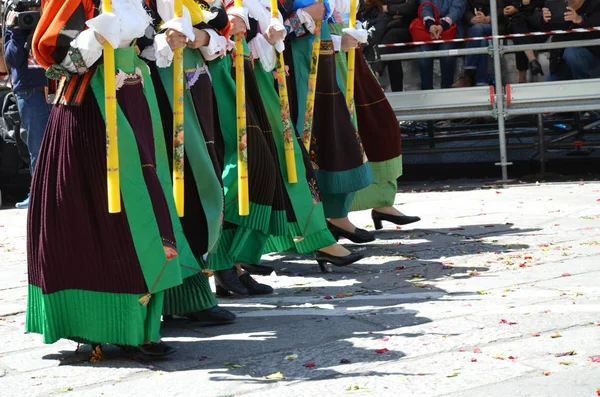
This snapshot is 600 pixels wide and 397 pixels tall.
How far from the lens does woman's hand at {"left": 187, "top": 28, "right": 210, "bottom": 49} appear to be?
5.00 metres

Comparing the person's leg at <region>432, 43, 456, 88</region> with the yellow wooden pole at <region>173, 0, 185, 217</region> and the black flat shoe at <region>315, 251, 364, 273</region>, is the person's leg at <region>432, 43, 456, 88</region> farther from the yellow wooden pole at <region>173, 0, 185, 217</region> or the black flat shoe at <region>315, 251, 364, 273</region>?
the yellow wooden pole at <region>173, 0, 185, 217</region>

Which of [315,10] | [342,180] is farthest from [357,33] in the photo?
[342,180]

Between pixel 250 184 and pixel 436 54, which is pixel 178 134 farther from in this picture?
pixel 436 54

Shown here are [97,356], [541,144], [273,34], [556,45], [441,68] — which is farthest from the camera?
[441,68]

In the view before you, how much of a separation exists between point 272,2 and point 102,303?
6.89 ft

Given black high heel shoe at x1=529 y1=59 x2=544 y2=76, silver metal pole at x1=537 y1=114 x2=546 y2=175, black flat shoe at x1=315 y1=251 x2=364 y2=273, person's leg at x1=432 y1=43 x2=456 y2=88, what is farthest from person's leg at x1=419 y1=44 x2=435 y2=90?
black flat shoe at x1=315 y1=251 x2=364 y2=273

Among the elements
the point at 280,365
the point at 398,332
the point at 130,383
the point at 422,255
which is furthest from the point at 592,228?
the point at 130,383

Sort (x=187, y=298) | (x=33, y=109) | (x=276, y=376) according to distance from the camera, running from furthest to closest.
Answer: (x=33, y=109) < (x=187, y=298) < (x=276, y=376)

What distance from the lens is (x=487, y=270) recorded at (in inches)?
237

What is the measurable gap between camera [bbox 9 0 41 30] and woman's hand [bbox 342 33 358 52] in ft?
6.35

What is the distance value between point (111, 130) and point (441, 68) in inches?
278

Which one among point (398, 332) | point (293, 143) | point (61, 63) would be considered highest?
point (61, 63)

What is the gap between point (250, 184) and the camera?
5.55 meters

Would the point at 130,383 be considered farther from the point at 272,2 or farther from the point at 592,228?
the point at 592,228
